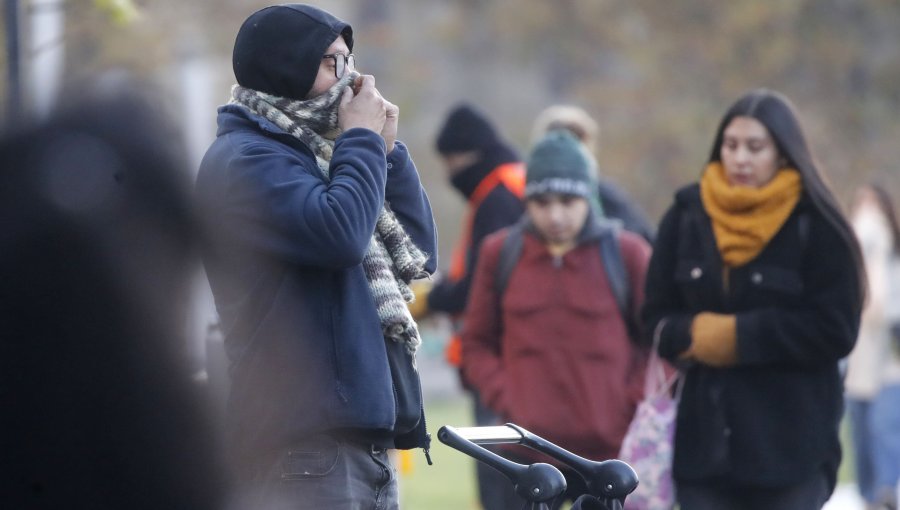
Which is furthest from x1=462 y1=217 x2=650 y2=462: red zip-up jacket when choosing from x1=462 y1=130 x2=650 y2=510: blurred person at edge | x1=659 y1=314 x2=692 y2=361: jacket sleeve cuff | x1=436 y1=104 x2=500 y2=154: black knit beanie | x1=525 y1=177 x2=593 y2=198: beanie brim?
x1=436 y1=104 x2=500 y2=154: black knit beanie

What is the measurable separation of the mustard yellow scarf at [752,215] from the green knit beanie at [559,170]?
3.81 ft

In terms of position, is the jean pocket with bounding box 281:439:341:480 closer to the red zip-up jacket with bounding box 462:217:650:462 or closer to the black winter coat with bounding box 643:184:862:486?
the black winter coat with bounding box 643:184:862:486

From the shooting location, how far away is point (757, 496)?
525 cm

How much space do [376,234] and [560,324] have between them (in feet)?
8.80

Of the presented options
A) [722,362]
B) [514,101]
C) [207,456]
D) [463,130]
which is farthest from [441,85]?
[207,456]

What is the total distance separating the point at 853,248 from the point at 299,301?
7.97ft

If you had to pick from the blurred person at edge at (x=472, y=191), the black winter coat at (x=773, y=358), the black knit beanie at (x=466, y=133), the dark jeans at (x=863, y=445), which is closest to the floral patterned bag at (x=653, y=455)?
the black winter coat at (x=773, y=358)

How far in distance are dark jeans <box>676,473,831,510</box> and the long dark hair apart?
2.18 ft

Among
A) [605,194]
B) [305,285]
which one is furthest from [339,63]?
[605,194]

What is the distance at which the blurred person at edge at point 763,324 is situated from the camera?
204 inches

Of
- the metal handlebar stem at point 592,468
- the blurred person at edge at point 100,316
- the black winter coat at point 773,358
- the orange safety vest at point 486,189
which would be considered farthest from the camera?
the orange safety vest at point 486,189

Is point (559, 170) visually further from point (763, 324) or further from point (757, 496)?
point (757, 496)

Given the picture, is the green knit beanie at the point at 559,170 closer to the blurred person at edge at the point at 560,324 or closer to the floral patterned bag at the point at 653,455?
the blurred person at edge at the point at 560,324

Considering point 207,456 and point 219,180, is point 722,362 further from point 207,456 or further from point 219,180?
point 207,456
